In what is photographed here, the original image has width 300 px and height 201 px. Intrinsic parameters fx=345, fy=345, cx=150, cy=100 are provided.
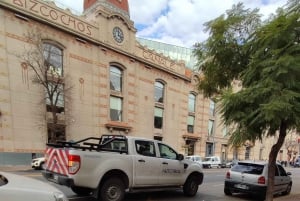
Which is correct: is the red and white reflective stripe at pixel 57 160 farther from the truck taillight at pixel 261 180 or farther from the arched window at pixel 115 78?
the arched window at pixel 115 78

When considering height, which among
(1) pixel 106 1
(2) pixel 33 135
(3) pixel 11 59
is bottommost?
(2) pixel 33 135

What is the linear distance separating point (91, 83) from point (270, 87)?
88.4 ft

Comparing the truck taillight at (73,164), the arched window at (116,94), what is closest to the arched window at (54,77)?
the arched window at (116,94)

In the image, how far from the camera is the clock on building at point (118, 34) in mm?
35469

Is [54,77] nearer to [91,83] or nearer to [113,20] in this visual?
[91,83]

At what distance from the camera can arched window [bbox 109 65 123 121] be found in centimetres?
3531

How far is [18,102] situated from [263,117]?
23.7m

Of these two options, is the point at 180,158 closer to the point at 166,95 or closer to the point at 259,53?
the point at 259,53

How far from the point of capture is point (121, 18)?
118ft

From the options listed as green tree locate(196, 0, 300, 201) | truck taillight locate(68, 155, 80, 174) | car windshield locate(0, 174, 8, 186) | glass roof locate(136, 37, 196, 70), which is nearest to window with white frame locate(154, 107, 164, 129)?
glass roof locate(136, 37, 196, 70)

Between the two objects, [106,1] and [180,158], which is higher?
[106,1]

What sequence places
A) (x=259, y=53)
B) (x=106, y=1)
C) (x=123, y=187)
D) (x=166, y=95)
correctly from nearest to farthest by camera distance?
(x=259, y=53) → (x=123, y=187) → (x=106, y=1) → (x=166, y=95)

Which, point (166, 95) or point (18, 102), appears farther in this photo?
point (166, 95)

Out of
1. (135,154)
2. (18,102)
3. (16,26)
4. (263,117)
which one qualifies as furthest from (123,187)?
(16,26)
